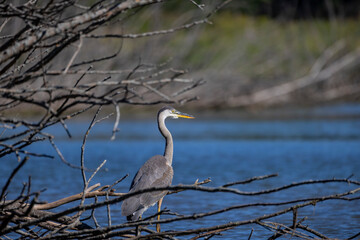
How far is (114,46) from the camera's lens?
23.1 metres

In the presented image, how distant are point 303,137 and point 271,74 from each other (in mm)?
7270

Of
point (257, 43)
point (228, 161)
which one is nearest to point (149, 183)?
point (228, 161)

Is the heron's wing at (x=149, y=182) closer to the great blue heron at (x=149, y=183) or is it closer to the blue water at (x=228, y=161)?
the great blue heron at (x=149, y=183)

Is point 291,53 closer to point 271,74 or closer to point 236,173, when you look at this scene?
point 271,74

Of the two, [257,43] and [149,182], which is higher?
[257,43]

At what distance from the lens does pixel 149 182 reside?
6.68 meters

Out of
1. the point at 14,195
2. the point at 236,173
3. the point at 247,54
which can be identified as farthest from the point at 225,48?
the point at 14,195

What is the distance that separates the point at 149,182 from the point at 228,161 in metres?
6.88

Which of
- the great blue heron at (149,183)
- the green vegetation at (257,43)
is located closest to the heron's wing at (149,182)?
the great blue heron at (149,183)

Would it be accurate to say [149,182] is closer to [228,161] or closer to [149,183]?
[149,183]

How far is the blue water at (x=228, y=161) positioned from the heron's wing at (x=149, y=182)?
0.48 meters

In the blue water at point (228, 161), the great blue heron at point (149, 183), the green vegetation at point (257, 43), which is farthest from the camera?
the green vegetation at point (257, 43)

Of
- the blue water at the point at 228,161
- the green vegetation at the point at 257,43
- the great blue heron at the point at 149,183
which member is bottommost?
the great blue heron at the point at 149,183

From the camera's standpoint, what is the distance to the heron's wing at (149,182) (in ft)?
20.3
